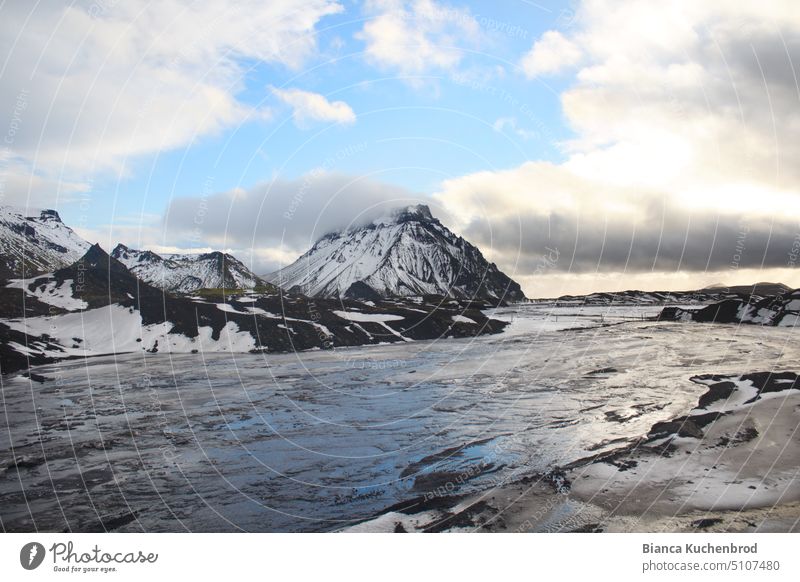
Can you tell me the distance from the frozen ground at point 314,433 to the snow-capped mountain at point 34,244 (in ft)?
418

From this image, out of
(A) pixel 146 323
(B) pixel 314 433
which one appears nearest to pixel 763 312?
(B) pixel 314 433

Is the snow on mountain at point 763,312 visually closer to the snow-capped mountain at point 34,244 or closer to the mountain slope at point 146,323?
the mountain slope at point 146,323

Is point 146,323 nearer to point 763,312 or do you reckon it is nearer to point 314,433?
point 314,433

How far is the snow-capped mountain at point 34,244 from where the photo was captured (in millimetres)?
129250

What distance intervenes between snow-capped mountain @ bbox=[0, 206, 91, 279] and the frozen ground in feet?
418

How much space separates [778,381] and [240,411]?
63.4 feet

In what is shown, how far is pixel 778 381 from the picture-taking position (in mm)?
16719
